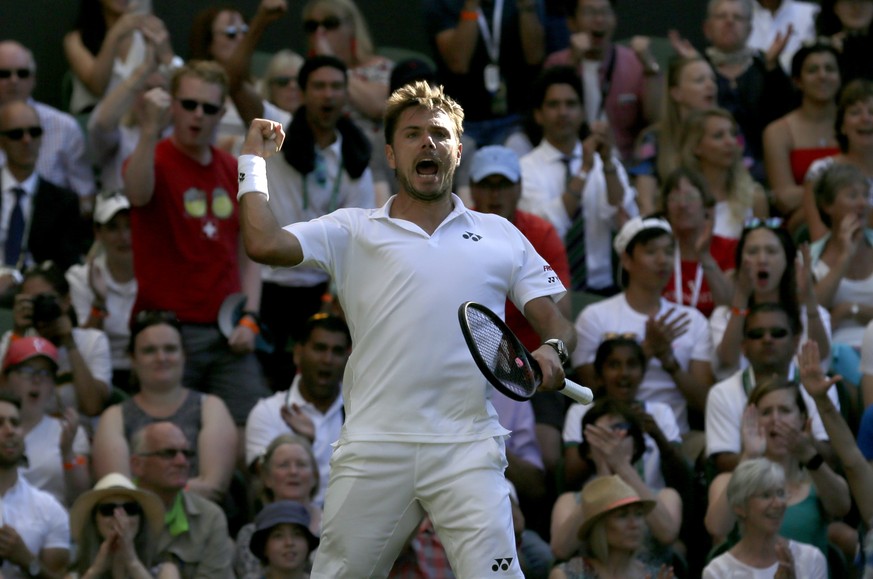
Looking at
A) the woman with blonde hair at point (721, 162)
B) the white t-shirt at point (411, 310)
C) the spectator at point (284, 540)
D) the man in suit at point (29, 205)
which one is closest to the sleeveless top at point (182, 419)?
the spectator at point (284, 540)

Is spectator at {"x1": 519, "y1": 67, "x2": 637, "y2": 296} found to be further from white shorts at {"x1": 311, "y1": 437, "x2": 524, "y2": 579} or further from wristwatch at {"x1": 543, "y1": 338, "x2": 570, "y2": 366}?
white shorts at {"x1": 311, "y1": 437, "x2": 524, "y2": 579}

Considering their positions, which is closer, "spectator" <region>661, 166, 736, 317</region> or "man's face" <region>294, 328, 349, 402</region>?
"man's face" <region>294, 328, 349, 402</region>

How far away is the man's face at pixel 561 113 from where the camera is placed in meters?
→ 10.6

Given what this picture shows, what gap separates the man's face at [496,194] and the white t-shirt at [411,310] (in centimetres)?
327

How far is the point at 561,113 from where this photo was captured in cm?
1058

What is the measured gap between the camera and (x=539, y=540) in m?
8.33

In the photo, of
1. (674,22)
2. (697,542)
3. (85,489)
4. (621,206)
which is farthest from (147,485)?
(674,22)

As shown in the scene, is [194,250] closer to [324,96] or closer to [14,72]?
[324,96]

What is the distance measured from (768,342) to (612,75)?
10.8ft

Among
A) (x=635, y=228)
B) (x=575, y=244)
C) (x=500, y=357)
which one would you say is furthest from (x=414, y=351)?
(x=575, y=244)

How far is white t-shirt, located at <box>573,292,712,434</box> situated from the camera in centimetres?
915

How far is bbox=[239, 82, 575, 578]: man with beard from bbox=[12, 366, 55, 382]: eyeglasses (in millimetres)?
3130

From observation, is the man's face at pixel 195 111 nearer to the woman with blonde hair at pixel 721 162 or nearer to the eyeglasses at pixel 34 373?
the eyeglasses at pixel 34 373

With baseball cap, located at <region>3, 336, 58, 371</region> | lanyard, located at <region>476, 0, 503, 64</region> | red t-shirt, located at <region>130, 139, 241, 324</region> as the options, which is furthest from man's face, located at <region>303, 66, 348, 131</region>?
baseball cap, located at <region>3, 336, 58, 371</region>
